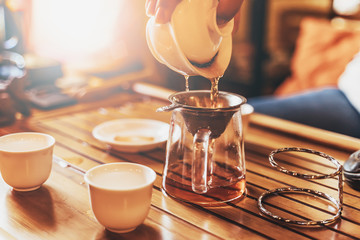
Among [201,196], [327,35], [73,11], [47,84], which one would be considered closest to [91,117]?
[47,84]

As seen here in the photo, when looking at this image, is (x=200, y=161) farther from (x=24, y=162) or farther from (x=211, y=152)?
(x=24, y=162)

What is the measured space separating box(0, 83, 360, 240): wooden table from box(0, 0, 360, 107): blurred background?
578 mm

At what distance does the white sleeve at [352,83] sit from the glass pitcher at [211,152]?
94 cm

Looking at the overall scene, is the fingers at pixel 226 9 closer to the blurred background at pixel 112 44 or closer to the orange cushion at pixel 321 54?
the blurred background at pixel 112 44

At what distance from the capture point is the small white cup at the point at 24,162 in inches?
29.6

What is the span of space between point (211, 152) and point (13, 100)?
741 millimetres

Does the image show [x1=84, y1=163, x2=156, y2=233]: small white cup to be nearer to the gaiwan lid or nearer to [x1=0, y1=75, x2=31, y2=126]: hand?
the gaiwan lid

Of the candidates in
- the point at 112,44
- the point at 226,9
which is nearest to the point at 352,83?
the point at 226,9

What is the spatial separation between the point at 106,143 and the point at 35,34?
1.13m

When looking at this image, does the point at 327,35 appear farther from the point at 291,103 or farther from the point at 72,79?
the point at 72,79

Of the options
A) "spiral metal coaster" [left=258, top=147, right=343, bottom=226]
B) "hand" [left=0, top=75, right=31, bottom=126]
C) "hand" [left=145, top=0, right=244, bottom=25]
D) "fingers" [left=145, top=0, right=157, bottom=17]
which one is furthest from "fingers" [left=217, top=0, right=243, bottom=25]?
"hand" [left=0, top=75, right=31, bottom=126]

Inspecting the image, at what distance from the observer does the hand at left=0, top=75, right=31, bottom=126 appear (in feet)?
3.97

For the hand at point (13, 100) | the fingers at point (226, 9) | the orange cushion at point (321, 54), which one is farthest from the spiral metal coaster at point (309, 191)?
the orange cushion at point (321, 54)

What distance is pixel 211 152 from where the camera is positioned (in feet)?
2.60
